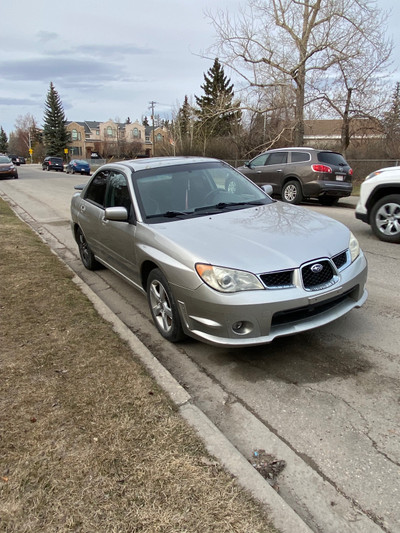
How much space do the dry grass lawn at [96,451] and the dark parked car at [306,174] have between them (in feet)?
30.9

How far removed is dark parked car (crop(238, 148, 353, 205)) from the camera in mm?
11617

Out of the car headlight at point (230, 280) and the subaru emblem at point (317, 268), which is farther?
the subaru emblem at point (317, 268)

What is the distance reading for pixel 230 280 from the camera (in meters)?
3.03

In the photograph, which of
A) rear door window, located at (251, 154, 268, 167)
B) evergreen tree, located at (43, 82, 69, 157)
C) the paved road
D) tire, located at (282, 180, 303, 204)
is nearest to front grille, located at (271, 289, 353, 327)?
the paved road

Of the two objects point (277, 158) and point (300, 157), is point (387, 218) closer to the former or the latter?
point (300, 157)

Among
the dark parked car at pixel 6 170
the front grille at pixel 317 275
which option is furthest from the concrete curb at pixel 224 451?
the dark parked car at pixel 6 170

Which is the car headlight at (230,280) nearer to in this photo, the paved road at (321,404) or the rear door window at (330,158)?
the paved road at (321,404)

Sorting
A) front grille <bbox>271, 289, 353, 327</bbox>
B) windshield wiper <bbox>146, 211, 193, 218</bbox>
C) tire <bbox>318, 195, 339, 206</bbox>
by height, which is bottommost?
front grille <bbox>271, 289, 353, 327</bbox>

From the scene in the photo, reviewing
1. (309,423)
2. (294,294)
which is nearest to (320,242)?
(294,294)

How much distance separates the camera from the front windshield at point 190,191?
4164 millimetres

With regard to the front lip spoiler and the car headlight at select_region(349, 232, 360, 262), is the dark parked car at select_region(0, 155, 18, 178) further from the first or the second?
the car headlight at select_region(349, 232, 360, 262)

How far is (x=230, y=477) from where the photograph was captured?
6.92 ft

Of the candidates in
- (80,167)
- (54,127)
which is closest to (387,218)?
(80,167)

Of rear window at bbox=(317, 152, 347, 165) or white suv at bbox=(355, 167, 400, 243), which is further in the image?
rear window at bbox=(317, 152, 347, 165)
